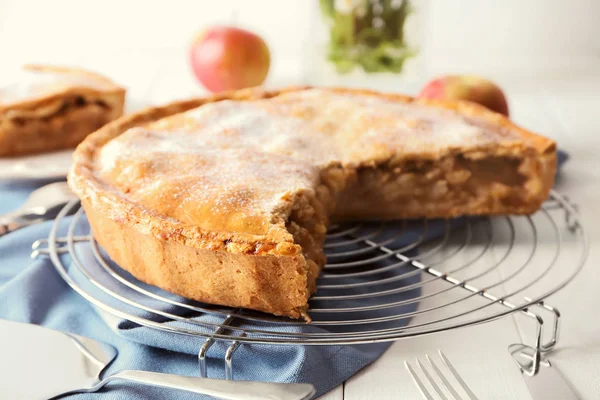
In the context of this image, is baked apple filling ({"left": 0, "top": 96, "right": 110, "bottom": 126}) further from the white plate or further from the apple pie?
the white plate

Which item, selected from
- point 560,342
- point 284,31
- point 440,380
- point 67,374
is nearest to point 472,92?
point 560,342

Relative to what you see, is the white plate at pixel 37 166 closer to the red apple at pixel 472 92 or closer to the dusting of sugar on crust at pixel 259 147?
the dusting of sugar on crust at pixel 259 147

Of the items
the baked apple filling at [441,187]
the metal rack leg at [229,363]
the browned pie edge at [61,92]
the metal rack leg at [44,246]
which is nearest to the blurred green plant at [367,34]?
the browned pie edge at [61,92]

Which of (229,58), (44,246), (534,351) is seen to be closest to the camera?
(534,351)

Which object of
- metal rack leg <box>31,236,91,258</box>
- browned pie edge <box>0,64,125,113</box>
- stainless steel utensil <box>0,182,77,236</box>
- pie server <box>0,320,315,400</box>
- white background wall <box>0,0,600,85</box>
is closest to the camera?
pie server <box>0,320,315,400</box>

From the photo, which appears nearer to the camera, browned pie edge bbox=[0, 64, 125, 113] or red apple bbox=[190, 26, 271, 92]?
browned pie edge bbox=[0, 64, 125, 113]

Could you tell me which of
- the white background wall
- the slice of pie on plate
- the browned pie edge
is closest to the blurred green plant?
the white background wall

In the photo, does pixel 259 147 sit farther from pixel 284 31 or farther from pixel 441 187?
pixel 284 31
